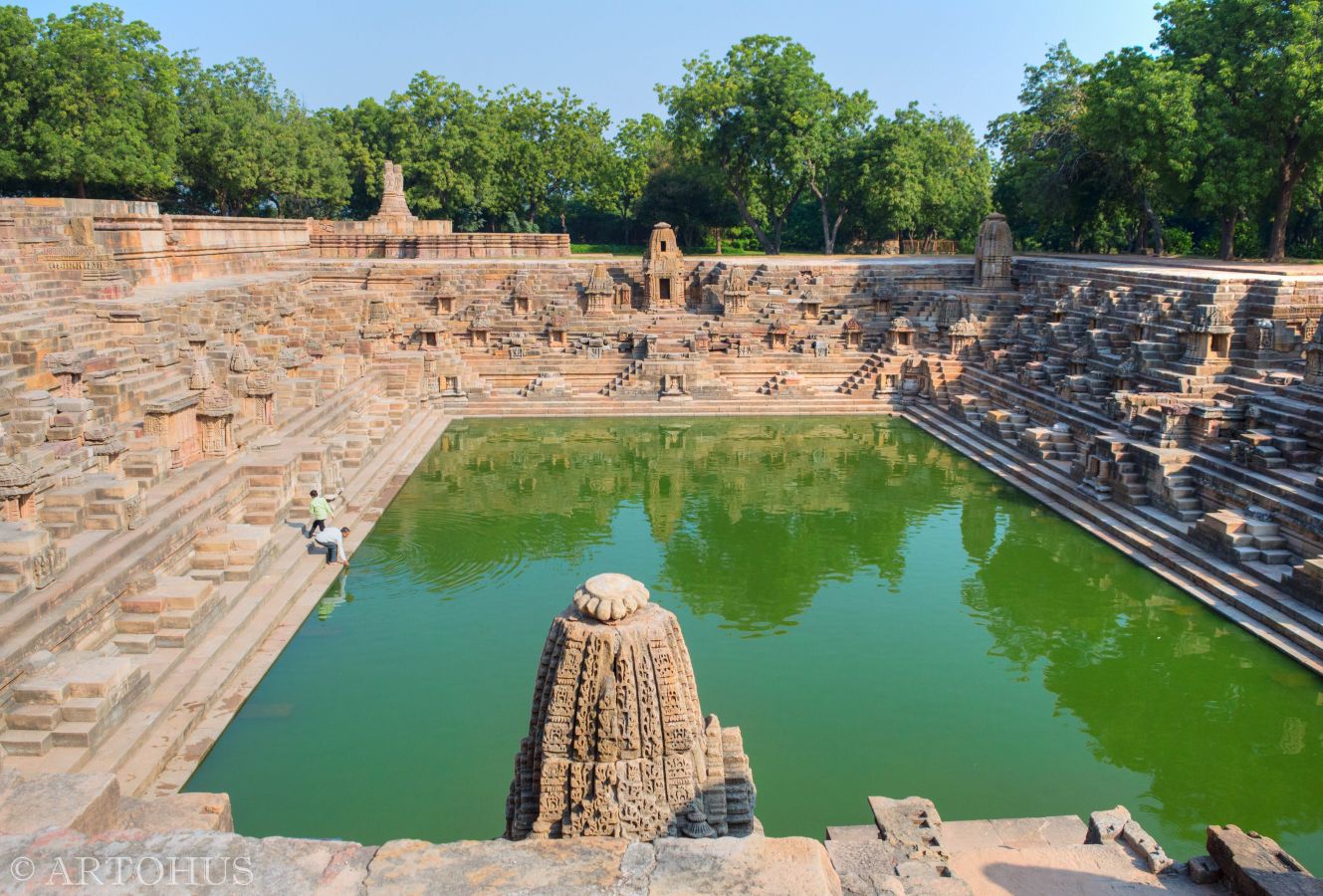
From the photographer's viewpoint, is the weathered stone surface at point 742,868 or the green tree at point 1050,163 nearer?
the weathered stone surface at point 742,868

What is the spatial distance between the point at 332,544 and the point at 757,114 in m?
31.8

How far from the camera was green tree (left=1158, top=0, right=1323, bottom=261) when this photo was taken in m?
24.3

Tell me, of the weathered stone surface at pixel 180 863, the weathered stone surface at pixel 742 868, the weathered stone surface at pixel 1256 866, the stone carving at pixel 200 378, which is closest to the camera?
the weathered stone surface at pixel 180 863

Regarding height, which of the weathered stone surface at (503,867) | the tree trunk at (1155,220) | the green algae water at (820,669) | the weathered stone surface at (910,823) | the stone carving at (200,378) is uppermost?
the tree trunk at (1155,220)

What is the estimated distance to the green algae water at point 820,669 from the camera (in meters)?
8.66

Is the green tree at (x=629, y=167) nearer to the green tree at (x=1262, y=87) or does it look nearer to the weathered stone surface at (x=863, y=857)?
the green tree at (x=1262, y=87)

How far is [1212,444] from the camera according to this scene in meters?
16.0

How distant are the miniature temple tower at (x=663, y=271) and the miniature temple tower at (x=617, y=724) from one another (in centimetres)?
2690

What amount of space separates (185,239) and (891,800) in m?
29.3

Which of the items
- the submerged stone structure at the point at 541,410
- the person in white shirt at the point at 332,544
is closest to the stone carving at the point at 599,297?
the submerged stone structure at the point at 541,410

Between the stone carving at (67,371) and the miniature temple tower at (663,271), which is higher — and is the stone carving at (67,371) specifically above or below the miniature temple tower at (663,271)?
below

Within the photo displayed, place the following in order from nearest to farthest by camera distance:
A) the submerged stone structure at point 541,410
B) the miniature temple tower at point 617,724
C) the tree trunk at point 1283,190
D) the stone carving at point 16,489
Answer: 1. the miniature temple tower at point 617,724
2. the submerged stone structure at point 541,410
3. the stone carving at point 16,489
4. the tree trunk at point 1283,190

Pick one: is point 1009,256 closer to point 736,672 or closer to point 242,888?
point 736,672

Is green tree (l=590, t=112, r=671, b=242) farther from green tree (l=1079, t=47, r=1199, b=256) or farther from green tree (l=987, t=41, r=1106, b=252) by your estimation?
green tree (l=1079, t=47, r=1199, b=256)
